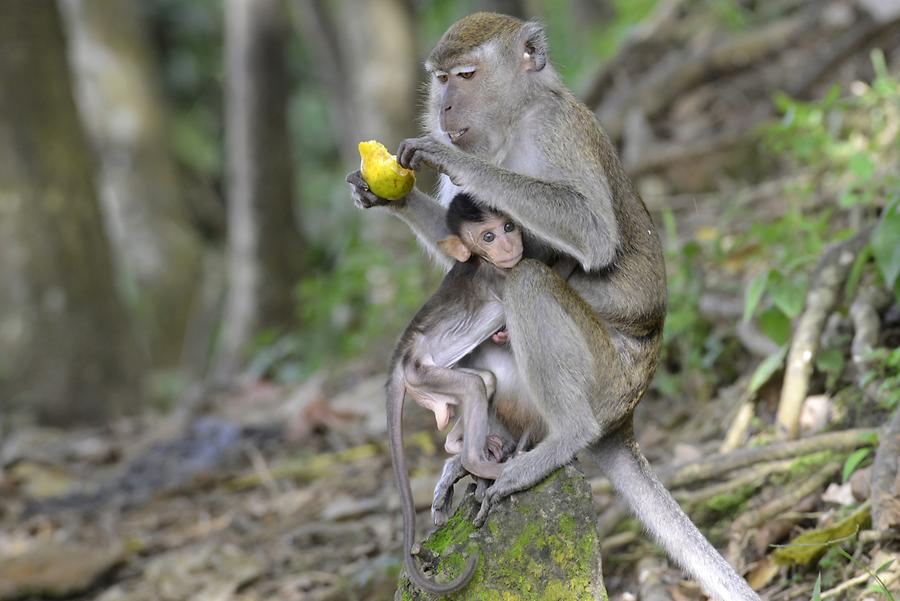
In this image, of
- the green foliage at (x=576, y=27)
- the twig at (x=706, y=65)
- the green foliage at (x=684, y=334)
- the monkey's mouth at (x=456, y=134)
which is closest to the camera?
the monkey's mouth at (x=456, y=134)

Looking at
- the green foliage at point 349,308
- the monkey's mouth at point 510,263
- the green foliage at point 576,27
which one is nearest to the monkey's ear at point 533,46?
the green foliage at point 576,27

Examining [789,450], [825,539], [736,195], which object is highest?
→ [736,195]

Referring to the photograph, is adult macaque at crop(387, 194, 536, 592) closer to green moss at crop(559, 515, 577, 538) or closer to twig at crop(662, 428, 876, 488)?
green moss at crop(559, 515, 577, 538)

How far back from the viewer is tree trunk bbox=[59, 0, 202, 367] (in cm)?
1310

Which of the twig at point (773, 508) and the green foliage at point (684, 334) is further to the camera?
the green foliage at point (684, 334)

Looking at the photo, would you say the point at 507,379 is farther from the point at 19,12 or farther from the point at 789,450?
the point at 19,12

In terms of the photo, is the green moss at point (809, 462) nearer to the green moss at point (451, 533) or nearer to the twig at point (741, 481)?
the twig at point (741, 481)

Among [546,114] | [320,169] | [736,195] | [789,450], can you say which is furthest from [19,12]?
[320,169]

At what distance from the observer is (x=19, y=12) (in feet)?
27.8

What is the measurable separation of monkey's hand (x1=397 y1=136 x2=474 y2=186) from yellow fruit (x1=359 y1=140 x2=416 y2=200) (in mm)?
113

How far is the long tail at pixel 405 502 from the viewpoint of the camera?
304cm

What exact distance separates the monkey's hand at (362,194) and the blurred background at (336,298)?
1.45 metres

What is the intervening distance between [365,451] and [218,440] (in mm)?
1250

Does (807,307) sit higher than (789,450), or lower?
higher
